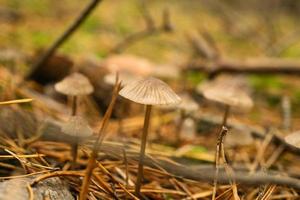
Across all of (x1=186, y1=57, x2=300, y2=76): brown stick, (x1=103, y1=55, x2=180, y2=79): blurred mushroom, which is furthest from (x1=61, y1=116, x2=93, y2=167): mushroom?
(x1=186, y1=57, x2=300, y2=76): brown stick

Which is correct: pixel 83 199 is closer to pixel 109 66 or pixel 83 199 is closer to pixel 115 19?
pixel 109 66

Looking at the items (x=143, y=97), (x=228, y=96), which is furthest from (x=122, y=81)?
(x=143, y=97)

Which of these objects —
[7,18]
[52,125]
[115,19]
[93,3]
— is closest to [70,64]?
[93,3]

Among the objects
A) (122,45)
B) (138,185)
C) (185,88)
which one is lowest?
(138,185)

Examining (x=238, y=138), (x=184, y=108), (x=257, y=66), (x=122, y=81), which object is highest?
(x=257, y=66)

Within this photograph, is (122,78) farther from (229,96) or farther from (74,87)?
(229,96)

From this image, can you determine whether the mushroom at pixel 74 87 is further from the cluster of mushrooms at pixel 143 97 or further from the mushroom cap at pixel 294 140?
the mushroom cap at pixel 294 140
